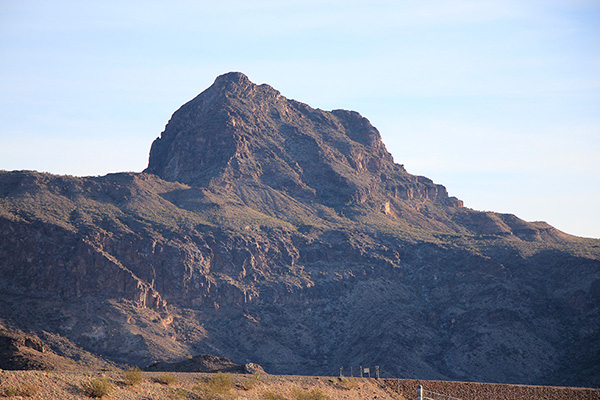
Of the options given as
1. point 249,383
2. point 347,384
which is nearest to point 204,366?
point 347,384

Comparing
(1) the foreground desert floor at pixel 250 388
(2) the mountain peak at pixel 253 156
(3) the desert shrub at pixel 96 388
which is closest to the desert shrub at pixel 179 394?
(1) the foreground desert floor at pixel 250 388

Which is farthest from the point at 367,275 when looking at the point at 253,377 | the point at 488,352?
the point at 253,377

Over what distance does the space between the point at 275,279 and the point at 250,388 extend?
88.1 meters

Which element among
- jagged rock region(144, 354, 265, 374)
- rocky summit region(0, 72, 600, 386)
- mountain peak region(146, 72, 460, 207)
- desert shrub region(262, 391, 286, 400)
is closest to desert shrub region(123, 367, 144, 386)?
desert shrub region(262, 391, 286, 400)

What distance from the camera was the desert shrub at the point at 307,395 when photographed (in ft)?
190

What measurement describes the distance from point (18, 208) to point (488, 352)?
2594 inches

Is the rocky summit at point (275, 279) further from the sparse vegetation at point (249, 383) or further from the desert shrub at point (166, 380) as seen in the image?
the desert shrub at point (166, 380)

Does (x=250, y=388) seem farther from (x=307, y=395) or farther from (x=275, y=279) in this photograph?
(x=275, y=279)

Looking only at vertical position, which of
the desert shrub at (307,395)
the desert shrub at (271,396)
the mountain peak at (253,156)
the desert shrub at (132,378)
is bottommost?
the desert shrub at (271,396)

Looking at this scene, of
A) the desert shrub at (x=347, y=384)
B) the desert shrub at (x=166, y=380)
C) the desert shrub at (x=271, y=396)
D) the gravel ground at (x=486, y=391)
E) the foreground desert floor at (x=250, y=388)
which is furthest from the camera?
the gravel ground at (x=486, y=391)

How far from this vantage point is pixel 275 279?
14625cm

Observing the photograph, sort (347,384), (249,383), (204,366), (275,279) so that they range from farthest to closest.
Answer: (275,279) → (204,366) → (347,384) → (249,383)

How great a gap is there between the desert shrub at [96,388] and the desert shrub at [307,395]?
46.2ft

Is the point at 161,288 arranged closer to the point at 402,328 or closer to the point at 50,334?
the point at 50,334
